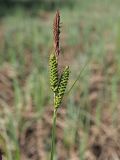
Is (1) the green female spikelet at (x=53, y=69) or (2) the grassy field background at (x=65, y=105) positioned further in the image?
(2) the grassy field background at (x=65, y=105)

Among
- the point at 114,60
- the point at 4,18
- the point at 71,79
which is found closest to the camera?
the point at 71,79

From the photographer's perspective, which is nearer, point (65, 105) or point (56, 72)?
point (56, 72)

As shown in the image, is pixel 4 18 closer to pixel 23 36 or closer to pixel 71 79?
pixel 23 36

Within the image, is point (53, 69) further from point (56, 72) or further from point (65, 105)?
point (65, 105)

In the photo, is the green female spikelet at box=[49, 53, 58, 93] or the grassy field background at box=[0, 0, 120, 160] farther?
the grassy field background at box=[0, 0, 120, 160]

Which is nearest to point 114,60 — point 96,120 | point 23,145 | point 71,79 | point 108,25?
point 71,79

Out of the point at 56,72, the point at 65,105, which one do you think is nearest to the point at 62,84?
the point at 56,72

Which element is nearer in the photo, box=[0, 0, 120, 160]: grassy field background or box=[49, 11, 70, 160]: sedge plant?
box=[49, 11, 70, 160]: sedge plant

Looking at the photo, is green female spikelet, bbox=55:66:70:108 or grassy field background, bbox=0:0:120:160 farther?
grassy field background, bbox=0:0:120:160

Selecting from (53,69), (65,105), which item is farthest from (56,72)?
(65,105)

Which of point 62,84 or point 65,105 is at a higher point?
point 62,84

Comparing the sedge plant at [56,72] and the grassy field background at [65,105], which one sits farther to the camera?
the grassy field background at [65,105]
